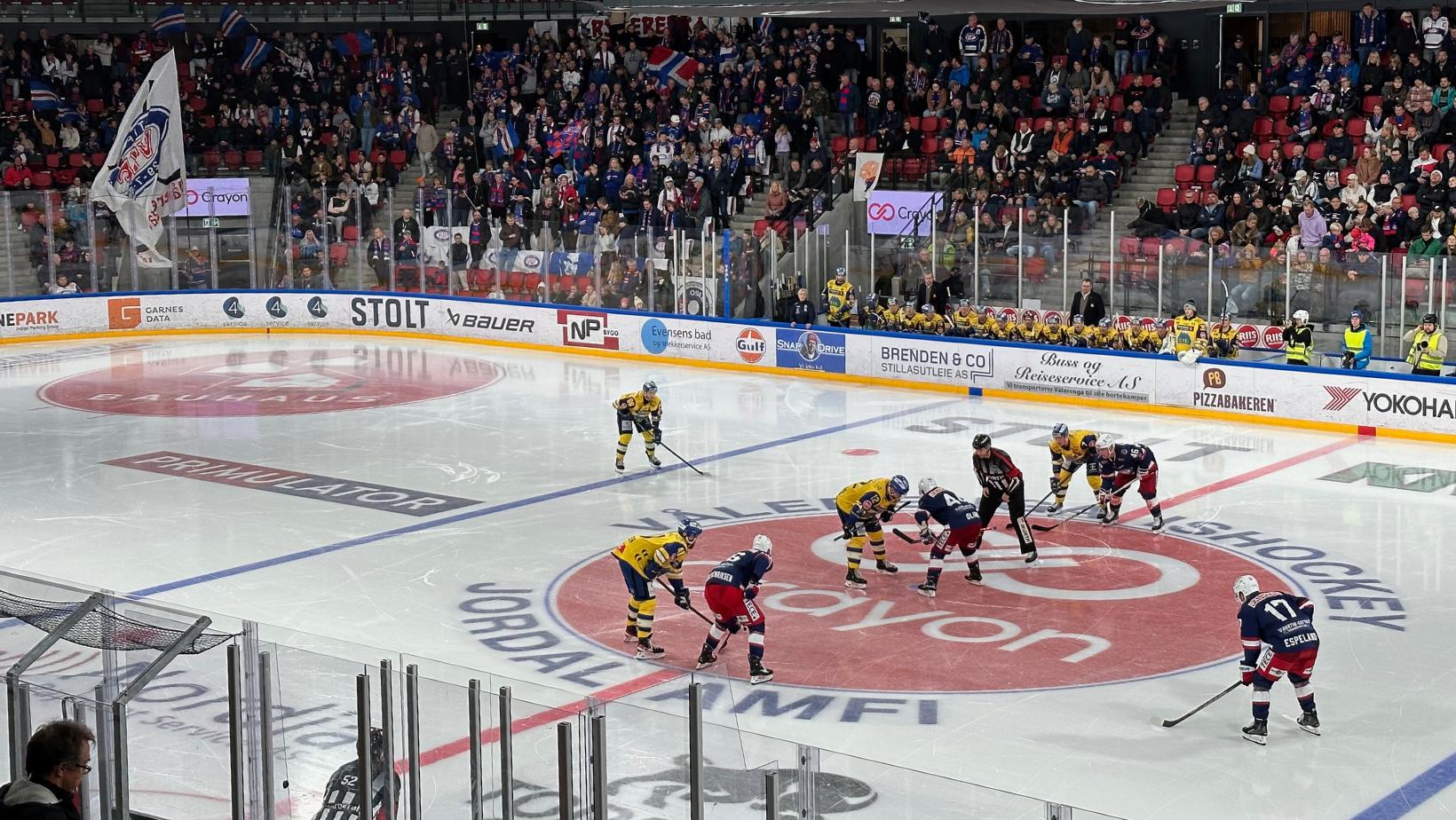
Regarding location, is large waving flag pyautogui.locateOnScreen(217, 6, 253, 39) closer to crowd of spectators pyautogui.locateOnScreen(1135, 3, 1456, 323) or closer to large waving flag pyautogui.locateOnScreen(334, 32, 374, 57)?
large waving flag pyautogui.locateOnScreen(334, 32, 374, 57)

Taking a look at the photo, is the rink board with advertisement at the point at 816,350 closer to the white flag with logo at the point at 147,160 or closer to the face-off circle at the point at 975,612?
the white flag with logo at the point at 147,160

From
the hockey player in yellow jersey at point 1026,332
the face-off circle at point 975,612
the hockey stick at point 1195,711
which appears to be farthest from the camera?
the hockey player in yellow jersey at point 1026,332

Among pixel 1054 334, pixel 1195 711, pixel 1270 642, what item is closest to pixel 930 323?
pixel 1054 334

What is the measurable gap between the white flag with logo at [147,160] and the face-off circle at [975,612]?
16874mm

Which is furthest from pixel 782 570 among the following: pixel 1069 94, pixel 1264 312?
pixel 1069 94

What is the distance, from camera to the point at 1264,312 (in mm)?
23172

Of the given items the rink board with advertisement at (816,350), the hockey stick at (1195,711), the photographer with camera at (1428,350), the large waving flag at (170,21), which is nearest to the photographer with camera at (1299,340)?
the rink board with advertisement at (816,350)

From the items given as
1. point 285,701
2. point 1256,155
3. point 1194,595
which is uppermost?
point 1256,155

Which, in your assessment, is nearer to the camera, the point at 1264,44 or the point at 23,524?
the point at 23,524

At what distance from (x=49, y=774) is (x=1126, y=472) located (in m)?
12.1

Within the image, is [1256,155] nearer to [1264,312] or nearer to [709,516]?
[1264,312]

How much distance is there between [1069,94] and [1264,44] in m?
3.65

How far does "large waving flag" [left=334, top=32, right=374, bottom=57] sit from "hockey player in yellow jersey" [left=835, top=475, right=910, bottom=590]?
2545cm

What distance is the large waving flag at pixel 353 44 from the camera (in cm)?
3659
